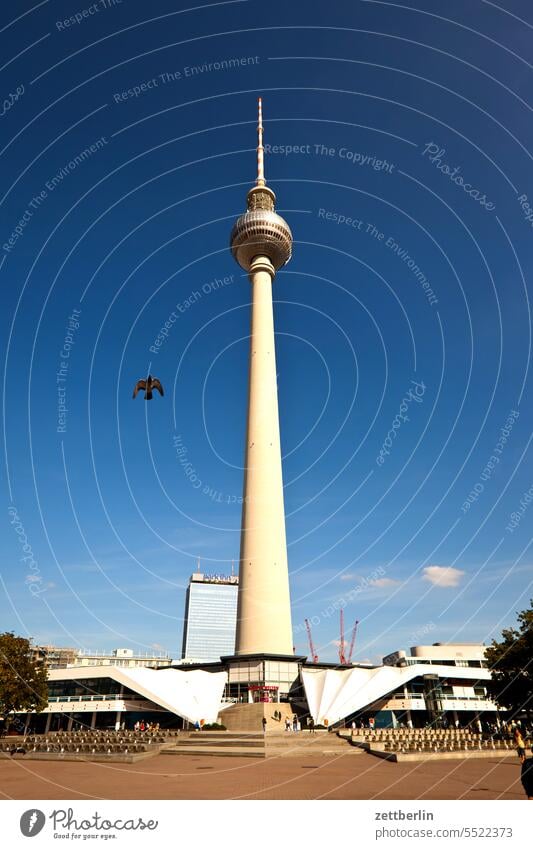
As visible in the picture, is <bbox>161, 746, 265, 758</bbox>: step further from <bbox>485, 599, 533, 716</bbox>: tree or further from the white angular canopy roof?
<bbox>485, 599, 533, 716</bbox>: tree

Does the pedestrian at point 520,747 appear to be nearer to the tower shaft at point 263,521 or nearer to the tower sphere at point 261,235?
the tower shaft at point 263,521

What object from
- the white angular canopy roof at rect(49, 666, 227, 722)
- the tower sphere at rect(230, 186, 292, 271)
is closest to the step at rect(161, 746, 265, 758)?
the white angular canopy roof at rect(49, 666, 227, 722)

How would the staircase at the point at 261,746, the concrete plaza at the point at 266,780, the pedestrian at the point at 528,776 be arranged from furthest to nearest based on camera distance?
the staircase at the point at 261,746 < the concrete plaza at the point at 266,780 < the pedestrian at the point at 528,776

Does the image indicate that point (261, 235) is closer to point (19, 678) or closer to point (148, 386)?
point (148, 386)
